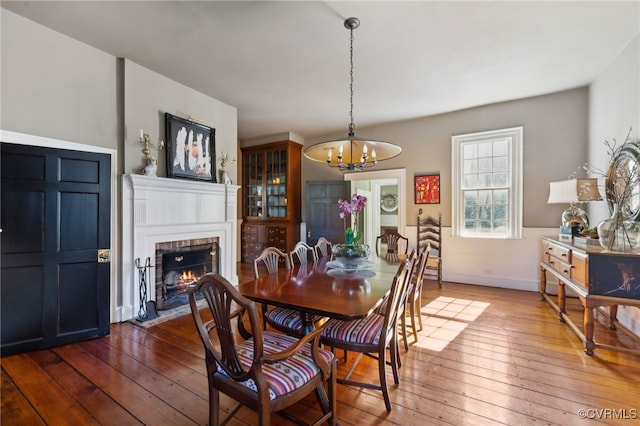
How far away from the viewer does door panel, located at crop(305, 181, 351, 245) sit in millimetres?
5711

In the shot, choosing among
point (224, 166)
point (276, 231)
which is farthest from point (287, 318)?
point (276, 231)

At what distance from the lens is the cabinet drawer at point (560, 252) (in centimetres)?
279

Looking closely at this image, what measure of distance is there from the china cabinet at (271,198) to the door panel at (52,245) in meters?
3.57

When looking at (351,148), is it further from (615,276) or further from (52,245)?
(52,245)

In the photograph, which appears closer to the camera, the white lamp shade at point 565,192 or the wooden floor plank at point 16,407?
the wooden floor plank at point 16,407

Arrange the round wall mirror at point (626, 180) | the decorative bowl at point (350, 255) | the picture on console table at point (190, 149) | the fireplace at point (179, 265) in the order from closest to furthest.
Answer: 1. the decorative bowl at point (350, 255)
2. the round wall mirror at point (626, 180)
3. the fireplace at point (179, 265)
4. the picture on console table at point (190, 149)

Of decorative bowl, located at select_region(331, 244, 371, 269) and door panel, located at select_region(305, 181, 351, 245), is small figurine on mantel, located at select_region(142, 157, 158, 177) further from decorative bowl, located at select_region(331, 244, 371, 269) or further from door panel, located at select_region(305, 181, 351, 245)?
door panel, located at select_region(305, 181, 351, 245)

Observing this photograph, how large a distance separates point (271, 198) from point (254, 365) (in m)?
5.37

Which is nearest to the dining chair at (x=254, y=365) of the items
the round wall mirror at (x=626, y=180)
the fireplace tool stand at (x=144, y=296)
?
the fireplace tool stand at (x=144, y=296)

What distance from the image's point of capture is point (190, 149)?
3.91 meters

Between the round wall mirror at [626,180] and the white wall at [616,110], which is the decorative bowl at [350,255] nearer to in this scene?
the round wall mirror at [626,180]

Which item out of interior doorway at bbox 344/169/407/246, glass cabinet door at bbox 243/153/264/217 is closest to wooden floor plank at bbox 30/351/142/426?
glass cabinet door at bbox 243/153/264/217

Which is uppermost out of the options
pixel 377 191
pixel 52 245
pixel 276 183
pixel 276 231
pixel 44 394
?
pixel 276 183

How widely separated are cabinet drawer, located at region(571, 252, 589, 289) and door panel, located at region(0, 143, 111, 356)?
4431 mm
